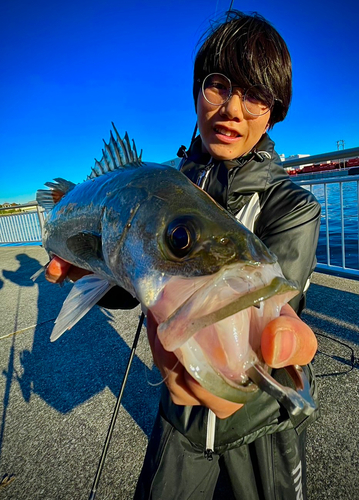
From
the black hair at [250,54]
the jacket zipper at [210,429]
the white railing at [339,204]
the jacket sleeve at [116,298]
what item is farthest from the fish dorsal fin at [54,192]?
the white railing at [339,204]

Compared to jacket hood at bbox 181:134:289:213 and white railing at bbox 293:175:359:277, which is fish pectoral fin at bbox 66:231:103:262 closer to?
jacket hood at bbox 181:134:289:213

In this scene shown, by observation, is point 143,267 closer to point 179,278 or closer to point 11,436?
point 179,278

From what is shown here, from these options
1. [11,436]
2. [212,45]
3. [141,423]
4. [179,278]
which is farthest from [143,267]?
[11,436]

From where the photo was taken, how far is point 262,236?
1.39m

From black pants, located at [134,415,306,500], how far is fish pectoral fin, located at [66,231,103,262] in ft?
3.06

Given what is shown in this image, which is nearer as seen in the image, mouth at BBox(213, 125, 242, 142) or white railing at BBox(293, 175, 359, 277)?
mouth at BBox(213, 125, 242, 142)

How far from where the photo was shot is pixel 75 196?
176 centimetres

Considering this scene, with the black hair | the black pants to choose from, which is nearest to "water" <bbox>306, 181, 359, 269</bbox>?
the black hair

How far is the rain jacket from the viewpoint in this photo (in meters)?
1.24

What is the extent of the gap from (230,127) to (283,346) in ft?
4.00

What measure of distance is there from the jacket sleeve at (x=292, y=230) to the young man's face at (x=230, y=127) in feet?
1.25

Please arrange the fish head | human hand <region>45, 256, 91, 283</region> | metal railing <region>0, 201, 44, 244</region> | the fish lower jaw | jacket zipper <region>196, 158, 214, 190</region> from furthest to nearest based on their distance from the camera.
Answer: metal railing <region>0, 201, 44, 244</region>
human hand <region>45, 256, 91, 283</region>
jacket zipper <region>196, 158, 214, 190</region>
the fish head
the fish lower jaw

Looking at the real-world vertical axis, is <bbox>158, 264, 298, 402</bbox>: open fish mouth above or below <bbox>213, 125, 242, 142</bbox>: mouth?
below

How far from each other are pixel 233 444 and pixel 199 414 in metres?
0.19
